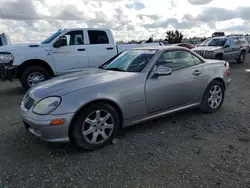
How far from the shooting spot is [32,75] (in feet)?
24.0

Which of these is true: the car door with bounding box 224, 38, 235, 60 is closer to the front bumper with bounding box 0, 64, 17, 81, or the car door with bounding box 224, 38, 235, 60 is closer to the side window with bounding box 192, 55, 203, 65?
the side window with bounding box 192, 55, 203, 65

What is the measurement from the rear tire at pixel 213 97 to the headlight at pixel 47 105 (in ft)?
9.91

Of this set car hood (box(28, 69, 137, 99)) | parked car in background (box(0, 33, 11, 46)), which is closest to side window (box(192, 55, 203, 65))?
car hood (box(28, 69, 137, 99))

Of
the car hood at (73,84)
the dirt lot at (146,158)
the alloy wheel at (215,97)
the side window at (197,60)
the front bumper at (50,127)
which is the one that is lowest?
the dirt lot at (146,158)

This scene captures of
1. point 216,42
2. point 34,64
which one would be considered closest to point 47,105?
point 34,64

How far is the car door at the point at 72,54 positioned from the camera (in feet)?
24.9

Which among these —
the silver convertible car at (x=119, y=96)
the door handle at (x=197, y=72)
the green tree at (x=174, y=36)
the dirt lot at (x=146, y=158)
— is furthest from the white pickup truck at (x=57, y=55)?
the green tree at (x=174, y=36)

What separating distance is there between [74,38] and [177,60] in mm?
4406

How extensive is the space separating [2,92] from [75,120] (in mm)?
5738

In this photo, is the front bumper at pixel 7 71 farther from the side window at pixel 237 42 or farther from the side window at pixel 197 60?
the side window at pixel 237 42

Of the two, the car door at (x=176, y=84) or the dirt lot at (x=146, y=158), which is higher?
the car door at (x=176, y=84)

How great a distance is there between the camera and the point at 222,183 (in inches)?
106

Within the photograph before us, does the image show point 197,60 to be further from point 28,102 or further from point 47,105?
point 28,102

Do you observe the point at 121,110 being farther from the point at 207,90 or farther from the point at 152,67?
the point at 207,90
